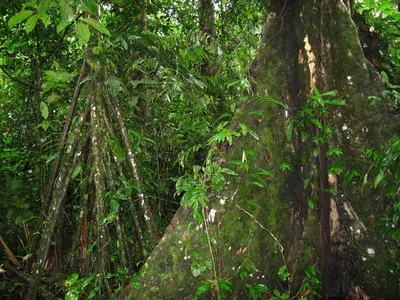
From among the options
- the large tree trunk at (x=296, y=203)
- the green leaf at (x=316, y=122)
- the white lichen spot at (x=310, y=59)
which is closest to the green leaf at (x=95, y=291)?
the large tree trunk at (x=296, y=203)

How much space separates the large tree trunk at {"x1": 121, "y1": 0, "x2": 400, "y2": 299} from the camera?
226cm

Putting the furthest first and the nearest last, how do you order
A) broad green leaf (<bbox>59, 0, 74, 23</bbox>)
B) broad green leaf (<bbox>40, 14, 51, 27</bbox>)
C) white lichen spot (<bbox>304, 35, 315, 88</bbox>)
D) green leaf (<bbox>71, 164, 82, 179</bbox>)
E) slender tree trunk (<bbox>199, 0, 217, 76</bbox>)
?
slender tree trunk (<bbox>199, 0, 217, 76</bbox>) → white lichen spot (<bbox>304, 35, 315, 88</bbox>) → green leaf (<bbox>71, 164, 82, 179</bbox>) → broad green leaf (<bbox>40, 14, 51, 27</bbox>) → broad green leaf (<bbox>59, 0, 74, 23</bbox>)

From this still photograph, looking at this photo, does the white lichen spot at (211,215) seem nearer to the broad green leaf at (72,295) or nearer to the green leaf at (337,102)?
the broad green leaf at (72,295)

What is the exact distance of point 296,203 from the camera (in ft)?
8.23

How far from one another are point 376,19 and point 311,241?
199cm

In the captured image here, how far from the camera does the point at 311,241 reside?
2445 millimetres

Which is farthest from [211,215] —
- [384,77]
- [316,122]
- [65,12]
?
[384,77]

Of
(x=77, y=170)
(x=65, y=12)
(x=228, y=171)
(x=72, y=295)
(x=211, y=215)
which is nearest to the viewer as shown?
(x=65, y=12)

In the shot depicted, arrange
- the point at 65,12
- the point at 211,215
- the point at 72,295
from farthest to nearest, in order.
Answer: the point at 211,215, the point at 72,295, the point at 65,12

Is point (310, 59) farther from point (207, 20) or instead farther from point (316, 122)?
point (207, 20)

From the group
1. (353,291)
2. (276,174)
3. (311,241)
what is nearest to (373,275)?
(353,291)

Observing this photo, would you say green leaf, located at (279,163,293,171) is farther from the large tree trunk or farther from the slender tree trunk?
the slender tree trunk

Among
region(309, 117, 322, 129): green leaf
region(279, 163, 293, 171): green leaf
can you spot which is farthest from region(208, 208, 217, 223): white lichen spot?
region(309, 117, 322, 129): green leaf

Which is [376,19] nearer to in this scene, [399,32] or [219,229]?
[399,32]
